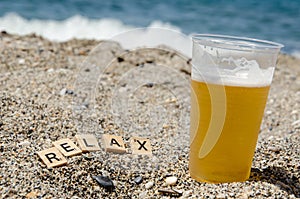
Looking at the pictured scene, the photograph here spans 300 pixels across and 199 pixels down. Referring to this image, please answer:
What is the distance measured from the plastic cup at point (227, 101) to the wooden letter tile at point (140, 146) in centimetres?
39

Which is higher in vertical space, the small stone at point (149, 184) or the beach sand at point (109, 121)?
the beach sand at point (109, 121)

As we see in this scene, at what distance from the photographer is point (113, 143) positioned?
218cm

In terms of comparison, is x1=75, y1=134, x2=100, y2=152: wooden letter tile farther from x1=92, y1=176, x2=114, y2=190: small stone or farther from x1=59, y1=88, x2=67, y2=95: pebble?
x1=59, y1=88, x2=67, y2=95: pebble

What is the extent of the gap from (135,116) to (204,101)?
3.50 feet

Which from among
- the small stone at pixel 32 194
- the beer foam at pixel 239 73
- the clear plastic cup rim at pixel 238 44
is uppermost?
the clear plastic cup rim at pixel 238 44

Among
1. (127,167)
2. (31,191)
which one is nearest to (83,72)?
(127,167)

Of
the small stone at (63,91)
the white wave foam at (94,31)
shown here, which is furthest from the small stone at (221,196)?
the white wave foam at (94,31)

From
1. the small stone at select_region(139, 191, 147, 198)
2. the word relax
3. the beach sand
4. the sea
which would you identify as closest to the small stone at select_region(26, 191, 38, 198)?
the beach sand

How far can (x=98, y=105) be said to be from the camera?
2.87 metres

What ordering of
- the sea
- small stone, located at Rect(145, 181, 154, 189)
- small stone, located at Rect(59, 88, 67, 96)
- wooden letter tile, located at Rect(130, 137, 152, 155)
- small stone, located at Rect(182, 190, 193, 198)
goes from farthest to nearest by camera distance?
1. the sea
2. small stone, located at Rect(59, 88, 67, 96)
3. wooden letter tile, located at Rect(130, 137, 152, 155)
4. small stone, located at Rect(145, 181, 154, 189)
5. small stone, located at Rect(182, 190, 193, 198)

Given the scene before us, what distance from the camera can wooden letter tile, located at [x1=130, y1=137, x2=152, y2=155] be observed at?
219 centimetres

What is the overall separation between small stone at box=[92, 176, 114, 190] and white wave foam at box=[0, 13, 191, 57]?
2.16 metres

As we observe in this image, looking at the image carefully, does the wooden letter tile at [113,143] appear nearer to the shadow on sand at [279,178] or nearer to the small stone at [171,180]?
the small stone at [171,180]

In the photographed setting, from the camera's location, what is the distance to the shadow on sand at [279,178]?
1.88m
